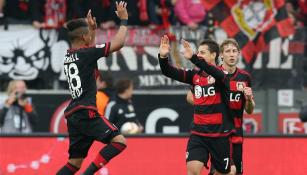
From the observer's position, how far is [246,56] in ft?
47.9

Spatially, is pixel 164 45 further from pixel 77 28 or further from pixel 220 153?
pixel 220 153

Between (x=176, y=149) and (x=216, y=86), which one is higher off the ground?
(x=216, y=86)

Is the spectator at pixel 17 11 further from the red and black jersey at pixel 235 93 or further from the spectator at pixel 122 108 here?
the red and black jersey at pixel 235 93

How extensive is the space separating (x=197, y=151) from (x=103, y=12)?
571 centimetres

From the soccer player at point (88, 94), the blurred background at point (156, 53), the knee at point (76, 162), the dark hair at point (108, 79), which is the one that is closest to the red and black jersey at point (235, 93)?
the soccer player at point (88, 94)

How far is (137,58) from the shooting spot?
1456 centimetres

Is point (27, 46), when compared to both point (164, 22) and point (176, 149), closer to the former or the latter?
point (164, 22)

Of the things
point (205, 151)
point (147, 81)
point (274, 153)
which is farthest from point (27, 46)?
point (205, 151)

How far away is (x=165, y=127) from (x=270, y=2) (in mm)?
2582

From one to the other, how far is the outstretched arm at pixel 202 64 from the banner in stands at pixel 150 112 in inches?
199

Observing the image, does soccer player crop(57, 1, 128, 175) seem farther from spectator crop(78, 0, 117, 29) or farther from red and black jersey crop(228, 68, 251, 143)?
spectator crop(78, 0, 117, 29)

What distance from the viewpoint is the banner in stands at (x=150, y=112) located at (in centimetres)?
1449

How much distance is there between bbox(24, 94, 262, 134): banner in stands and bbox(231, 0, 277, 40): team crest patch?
4.59 ft

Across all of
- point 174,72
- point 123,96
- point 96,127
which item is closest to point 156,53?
point 123,96
